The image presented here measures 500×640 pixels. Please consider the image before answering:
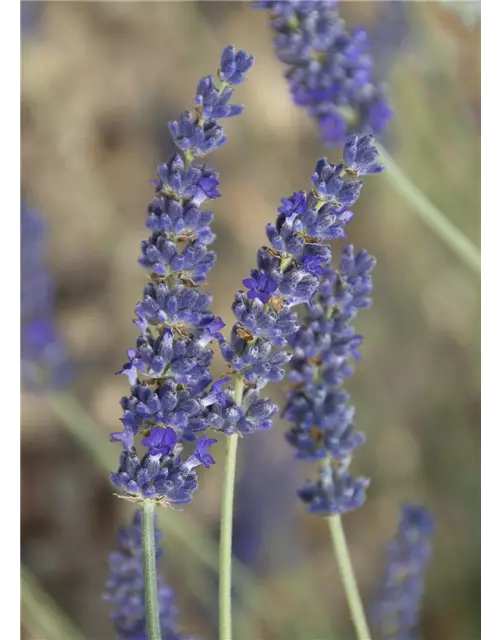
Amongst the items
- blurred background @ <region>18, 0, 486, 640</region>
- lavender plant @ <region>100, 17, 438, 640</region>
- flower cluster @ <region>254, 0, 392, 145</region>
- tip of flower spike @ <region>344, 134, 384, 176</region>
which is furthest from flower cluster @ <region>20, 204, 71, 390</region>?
tip of flower spike @ <region>344, 134, 384, 176</region>

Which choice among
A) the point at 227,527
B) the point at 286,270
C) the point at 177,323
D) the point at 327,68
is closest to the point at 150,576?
the point at 227,527

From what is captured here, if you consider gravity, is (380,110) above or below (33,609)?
above

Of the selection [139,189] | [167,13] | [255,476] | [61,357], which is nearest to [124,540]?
[61,357]

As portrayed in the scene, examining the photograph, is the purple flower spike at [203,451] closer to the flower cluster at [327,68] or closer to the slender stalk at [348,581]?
the slender stalk at [348,581]

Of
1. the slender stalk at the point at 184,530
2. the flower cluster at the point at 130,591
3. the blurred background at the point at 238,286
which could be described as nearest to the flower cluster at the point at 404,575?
the blurred background at the point at 238,286

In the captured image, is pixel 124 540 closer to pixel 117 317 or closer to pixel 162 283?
pixel 162 283

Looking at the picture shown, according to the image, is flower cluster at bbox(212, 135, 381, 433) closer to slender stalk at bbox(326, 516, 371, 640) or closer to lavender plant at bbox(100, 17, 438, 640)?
lavender plant at bbox(100, 17, 438, 640)

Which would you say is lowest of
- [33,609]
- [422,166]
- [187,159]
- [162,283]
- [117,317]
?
[33,609]
